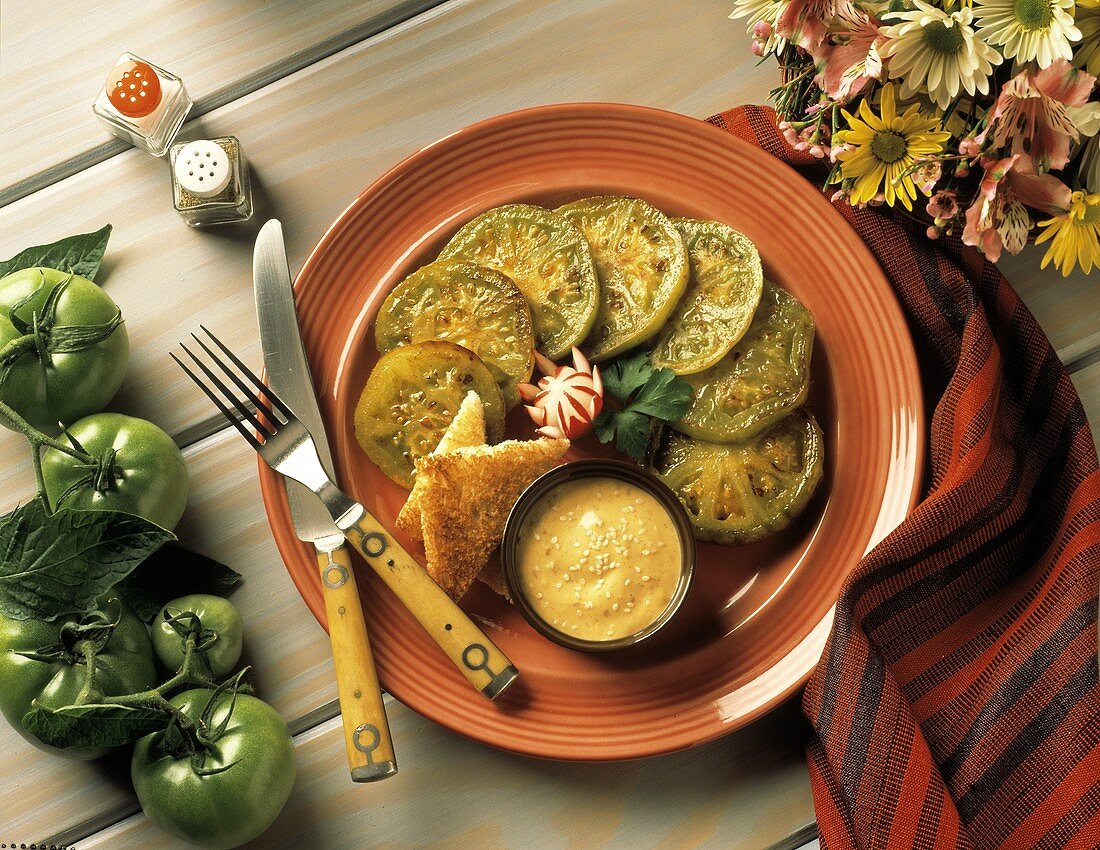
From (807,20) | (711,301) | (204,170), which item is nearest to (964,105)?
(807,20)

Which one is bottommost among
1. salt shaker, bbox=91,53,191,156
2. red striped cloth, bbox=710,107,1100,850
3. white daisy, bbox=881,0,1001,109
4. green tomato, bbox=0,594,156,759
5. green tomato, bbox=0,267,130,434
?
red striped cloth, bbox=710,107,1100,850

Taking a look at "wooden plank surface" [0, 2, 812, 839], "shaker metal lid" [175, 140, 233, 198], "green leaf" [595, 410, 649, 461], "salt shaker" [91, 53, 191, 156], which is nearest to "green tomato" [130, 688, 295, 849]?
"wooden plank surface" [0, 2, 812, 839]

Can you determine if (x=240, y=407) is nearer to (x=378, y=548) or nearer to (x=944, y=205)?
(x=378, y=548)

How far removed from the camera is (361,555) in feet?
7.68

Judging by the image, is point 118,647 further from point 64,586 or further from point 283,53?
point 283,53

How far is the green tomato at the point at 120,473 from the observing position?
7.29ft

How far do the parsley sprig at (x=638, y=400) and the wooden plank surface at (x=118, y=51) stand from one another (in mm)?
1271

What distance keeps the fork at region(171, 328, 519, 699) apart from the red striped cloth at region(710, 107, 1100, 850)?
0.81 m

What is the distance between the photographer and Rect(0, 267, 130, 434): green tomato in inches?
88.7

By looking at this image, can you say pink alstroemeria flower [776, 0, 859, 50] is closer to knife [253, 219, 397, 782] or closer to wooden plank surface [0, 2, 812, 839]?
wooden plank surface [0, 2, 812, 839]

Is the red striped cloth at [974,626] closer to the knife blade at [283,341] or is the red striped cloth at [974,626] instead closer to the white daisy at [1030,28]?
the white daisy at [1030,28]

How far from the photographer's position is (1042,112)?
1836 mm

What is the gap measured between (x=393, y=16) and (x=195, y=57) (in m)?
0.59

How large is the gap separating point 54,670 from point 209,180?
1.29m
